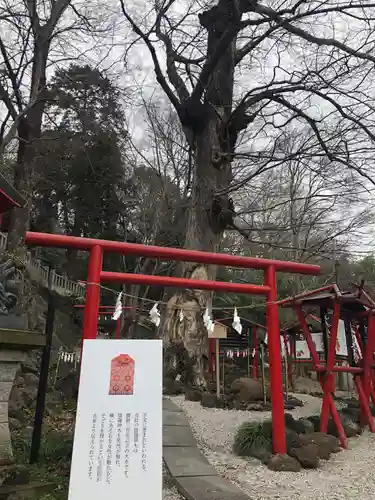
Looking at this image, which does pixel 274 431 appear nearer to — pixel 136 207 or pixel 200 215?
pixel 200 215

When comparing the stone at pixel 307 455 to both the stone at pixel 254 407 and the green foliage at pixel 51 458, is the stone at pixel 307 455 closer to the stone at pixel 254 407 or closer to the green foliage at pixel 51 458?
the green foliage at pixel 51 458

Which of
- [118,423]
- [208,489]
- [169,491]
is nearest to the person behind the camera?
[118,423]

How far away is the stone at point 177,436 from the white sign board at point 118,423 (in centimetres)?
287

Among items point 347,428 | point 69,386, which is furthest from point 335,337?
point 69,386

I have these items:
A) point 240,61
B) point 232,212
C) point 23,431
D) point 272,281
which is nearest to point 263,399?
point 232,212

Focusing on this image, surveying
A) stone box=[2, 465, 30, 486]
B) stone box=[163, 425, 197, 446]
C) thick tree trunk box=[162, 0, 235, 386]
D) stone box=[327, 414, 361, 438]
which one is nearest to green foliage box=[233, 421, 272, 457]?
stone box=[163, 425, 197, 446]

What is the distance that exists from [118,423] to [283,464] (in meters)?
Result: 2.81

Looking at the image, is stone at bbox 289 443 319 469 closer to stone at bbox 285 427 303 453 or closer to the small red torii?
stone at bbox 285 427 303 453

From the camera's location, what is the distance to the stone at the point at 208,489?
353cm

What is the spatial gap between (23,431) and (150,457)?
3.66m

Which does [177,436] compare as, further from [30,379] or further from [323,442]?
[30,379]

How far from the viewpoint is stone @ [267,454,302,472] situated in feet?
15.0

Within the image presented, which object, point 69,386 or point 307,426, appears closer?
point 307,426

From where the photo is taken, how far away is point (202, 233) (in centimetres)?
962
